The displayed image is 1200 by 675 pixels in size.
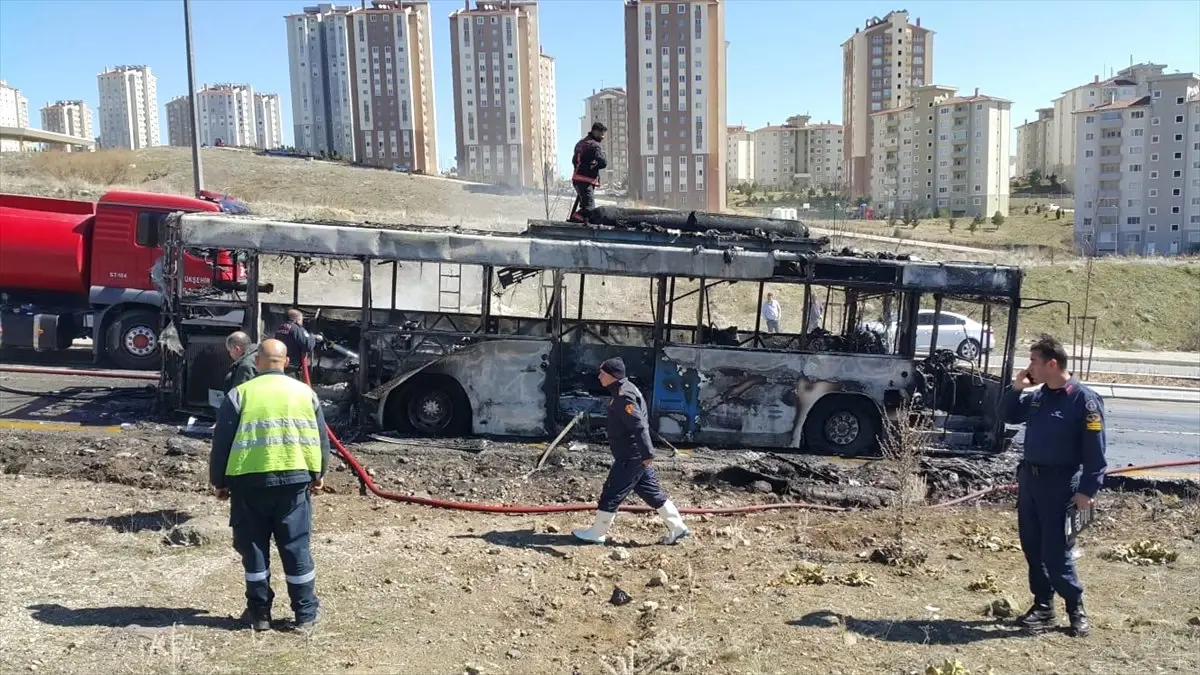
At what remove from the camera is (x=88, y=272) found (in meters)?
16.1

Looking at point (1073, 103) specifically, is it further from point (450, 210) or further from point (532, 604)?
point (532, 604)

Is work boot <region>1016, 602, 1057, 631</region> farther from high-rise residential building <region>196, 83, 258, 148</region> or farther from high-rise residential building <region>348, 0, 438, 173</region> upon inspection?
high-rise residential building <region>196, 83, 258, 148</region>

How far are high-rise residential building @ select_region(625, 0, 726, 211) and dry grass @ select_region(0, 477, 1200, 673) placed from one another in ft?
226

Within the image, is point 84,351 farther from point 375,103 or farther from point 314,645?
point 375,103

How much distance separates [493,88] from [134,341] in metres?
75.3

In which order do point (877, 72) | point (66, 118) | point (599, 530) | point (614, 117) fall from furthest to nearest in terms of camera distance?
point (66, 118)
point (614, 117)
point (877, 72)
point (599, 530)

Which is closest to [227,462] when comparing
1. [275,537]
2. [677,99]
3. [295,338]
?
[275,537]

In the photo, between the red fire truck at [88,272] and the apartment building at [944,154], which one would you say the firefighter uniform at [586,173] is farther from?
the apartment building at [944,154]

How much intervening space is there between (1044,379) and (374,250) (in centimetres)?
765

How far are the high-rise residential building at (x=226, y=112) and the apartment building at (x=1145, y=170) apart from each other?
4743 inches

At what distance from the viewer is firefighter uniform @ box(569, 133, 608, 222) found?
1170cm

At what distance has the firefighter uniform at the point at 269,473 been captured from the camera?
4961mm

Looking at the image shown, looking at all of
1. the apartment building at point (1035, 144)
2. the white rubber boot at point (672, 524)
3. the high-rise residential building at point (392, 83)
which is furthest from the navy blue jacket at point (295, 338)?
the apartment building at point (1035, 144)

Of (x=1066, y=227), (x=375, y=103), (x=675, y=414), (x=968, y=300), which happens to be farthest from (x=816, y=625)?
(x=375, y=103)
